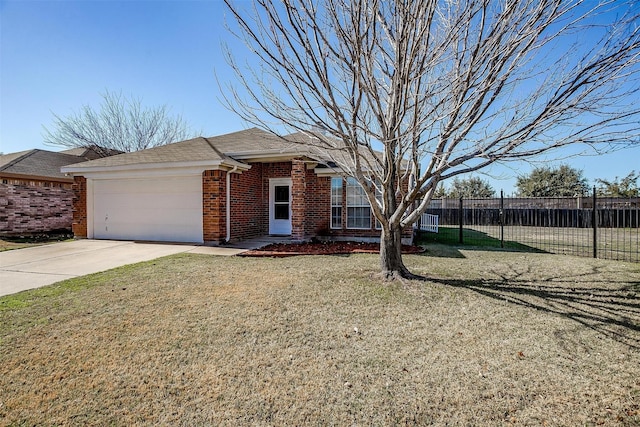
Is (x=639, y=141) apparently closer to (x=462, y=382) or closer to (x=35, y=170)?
(x=462, y=382)

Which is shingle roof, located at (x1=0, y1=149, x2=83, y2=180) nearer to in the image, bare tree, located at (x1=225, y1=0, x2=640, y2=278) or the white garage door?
the white garage door

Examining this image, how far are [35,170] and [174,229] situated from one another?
26.1 feet

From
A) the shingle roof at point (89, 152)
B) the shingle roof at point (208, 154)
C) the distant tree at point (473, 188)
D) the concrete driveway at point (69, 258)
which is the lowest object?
the concrete driveway at point (69, 258)

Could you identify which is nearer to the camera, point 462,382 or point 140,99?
point 462,382

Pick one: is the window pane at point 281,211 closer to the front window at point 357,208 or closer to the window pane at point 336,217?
the window pane at point 336,217

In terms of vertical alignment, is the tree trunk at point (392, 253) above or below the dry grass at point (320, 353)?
above

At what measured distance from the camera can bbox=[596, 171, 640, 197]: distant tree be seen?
21.9 metres

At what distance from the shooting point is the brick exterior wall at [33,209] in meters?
12.0

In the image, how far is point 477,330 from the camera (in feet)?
11.8

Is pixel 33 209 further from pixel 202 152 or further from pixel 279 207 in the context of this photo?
pixel 279 207

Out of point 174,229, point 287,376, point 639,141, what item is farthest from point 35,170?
point 639,141

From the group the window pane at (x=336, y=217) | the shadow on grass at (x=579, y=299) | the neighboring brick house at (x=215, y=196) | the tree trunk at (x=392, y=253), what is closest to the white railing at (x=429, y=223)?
the neighboring brick house at (x=215, y=196)

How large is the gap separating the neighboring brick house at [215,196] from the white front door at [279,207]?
0.13ft

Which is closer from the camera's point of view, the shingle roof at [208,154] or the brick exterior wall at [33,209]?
the shingle roof at [208,154]
